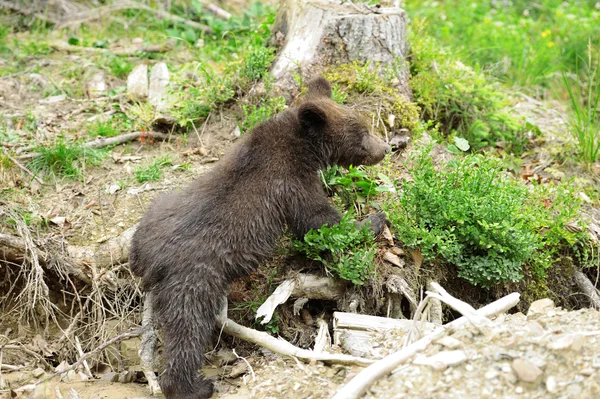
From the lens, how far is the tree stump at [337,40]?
666cm

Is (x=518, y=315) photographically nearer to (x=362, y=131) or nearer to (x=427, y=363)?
(x=427, y=363)

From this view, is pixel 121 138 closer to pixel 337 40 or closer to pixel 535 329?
pixel 337 40

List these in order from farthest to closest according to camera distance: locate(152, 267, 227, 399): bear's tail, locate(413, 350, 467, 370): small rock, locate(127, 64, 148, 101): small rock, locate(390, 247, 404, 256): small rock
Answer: locate(127, 64, 148, 101): small rock < locate(390, 247, 404, 256): small rock < locate(152, 267, 227, 399): bear's tail < locate(413, 350, 467, 370): small rock

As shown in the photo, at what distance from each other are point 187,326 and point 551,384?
7.85 ft

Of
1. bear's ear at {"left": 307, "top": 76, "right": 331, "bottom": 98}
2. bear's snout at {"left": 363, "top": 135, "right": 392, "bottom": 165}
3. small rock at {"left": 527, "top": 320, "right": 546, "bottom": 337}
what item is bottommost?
small rock at {"left": 527, "top": 320, "right": 546, "bottom": 337}

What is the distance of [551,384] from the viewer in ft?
11.1

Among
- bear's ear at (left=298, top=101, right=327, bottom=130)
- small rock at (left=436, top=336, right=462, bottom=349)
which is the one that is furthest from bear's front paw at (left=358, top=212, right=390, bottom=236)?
small rock at (left=436, top=336, right=462, bottom=349)

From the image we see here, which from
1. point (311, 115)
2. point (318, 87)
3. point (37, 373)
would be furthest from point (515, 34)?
point (37, 373)

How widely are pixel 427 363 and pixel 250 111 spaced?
3619 mm

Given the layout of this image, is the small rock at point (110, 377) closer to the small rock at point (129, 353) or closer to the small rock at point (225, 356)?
the small rock at point (129, 353)

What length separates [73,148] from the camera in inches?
257

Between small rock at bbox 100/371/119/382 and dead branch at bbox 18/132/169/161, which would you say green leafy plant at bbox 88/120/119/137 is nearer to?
dead branch at bbox 18/132/169/161

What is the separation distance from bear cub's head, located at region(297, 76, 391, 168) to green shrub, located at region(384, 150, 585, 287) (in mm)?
414

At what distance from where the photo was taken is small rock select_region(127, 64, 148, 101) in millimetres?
7543
